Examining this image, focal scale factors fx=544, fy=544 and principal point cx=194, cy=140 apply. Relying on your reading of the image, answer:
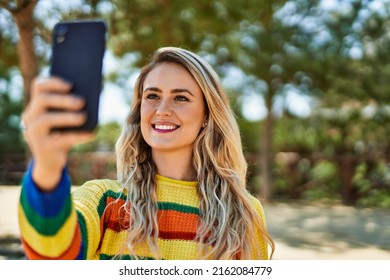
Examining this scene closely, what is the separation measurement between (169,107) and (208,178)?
0.23 m

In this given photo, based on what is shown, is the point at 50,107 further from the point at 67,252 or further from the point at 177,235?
the point at 177,235

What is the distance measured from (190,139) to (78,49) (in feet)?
2.21

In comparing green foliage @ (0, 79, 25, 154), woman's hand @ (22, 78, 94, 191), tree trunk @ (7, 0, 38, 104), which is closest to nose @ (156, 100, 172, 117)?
woman's hand @ (22, 78, 94, 191)

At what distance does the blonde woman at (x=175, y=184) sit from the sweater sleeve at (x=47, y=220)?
17 centimetres

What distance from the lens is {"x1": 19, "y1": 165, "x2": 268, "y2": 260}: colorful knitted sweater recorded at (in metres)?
0.78

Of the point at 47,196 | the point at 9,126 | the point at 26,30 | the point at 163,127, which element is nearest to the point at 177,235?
the point at 163,127

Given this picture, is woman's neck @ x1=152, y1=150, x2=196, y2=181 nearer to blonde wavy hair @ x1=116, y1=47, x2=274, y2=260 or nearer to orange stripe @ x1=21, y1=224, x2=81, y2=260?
blonde wavy hair @ x1=116, y1=47, x2=274, y2=260

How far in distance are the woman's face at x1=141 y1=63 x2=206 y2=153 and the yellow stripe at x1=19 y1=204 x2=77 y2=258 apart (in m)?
0.52

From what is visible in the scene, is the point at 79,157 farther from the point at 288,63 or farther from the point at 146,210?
the point at 146,210

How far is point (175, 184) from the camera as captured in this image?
1.37 meters

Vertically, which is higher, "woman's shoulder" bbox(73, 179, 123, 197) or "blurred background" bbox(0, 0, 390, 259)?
"blurred background" bbox(0, 0, 390, 259)

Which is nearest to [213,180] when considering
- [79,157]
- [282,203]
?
[282,203]

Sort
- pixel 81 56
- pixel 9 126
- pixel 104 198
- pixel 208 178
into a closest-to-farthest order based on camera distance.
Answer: pixel 81 56 < pixel 104 198 < pixel 208 178 < pixel 9 126

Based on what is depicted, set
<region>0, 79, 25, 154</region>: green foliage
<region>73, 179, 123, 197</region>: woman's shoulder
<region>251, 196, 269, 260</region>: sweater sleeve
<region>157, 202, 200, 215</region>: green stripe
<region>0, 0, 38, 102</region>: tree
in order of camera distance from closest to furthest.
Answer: <region>73, 179, 123, 197</region>: woman's shoulder, <region>157, 202, 200, 215</region>: green stripe, <region>251, 196, 269, 260</region>: sweater sleeve, <region>0, 0, 38, 102</region>: tree, <region>0, 79, 25, 154</region>: green foliage
